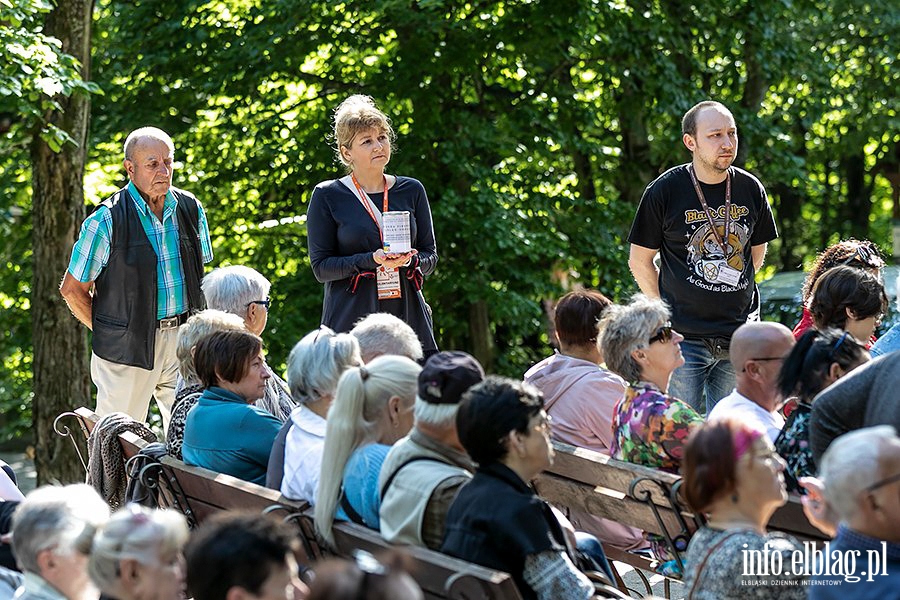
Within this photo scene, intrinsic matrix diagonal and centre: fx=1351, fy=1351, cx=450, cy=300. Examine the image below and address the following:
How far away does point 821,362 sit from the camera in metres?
4.64

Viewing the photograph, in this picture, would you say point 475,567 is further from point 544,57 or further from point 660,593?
point 544,57

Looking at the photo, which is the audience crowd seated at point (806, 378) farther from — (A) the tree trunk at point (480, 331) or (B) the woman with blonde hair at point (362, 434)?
(A) the tree trunk at point (480, 331)

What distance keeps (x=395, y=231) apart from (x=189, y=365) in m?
1.31

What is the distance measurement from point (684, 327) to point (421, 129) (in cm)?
634

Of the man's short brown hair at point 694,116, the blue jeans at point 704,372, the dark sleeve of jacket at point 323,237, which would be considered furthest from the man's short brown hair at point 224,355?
the man's short brown hair at point 694,116

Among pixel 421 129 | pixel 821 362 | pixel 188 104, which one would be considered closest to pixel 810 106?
pixel 421 129

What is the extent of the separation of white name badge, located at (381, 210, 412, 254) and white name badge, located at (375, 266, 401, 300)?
0.12m

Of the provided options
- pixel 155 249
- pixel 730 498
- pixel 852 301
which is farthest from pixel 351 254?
pixel 730 498

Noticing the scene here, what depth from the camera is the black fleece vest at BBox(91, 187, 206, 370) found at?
24.6ft

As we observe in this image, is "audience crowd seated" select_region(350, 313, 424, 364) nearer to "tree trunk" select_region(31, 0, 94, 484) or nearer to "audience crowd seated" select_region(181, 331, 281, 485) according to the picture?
"audience crowd seated" select_region(181, 331, 281, 485)

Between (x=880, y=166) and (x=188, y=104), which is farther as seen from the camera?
(x=880, y=166)

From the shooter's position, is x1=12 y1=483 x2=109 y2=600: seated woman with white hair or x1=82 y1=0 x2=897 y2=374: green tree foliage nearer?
x1=12 y1=483 x2=109 y2=600: seated woman with white hair

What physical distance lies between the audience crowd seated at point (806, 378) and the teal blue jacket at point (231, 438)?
201 centimetres

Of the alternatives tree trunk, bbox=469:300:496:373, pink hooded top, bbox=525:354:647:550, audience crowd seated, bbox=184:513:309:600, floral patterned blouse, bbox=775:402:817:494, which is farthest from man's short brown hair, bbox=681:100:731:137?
tree trunk, bbox=469:300:496:373
